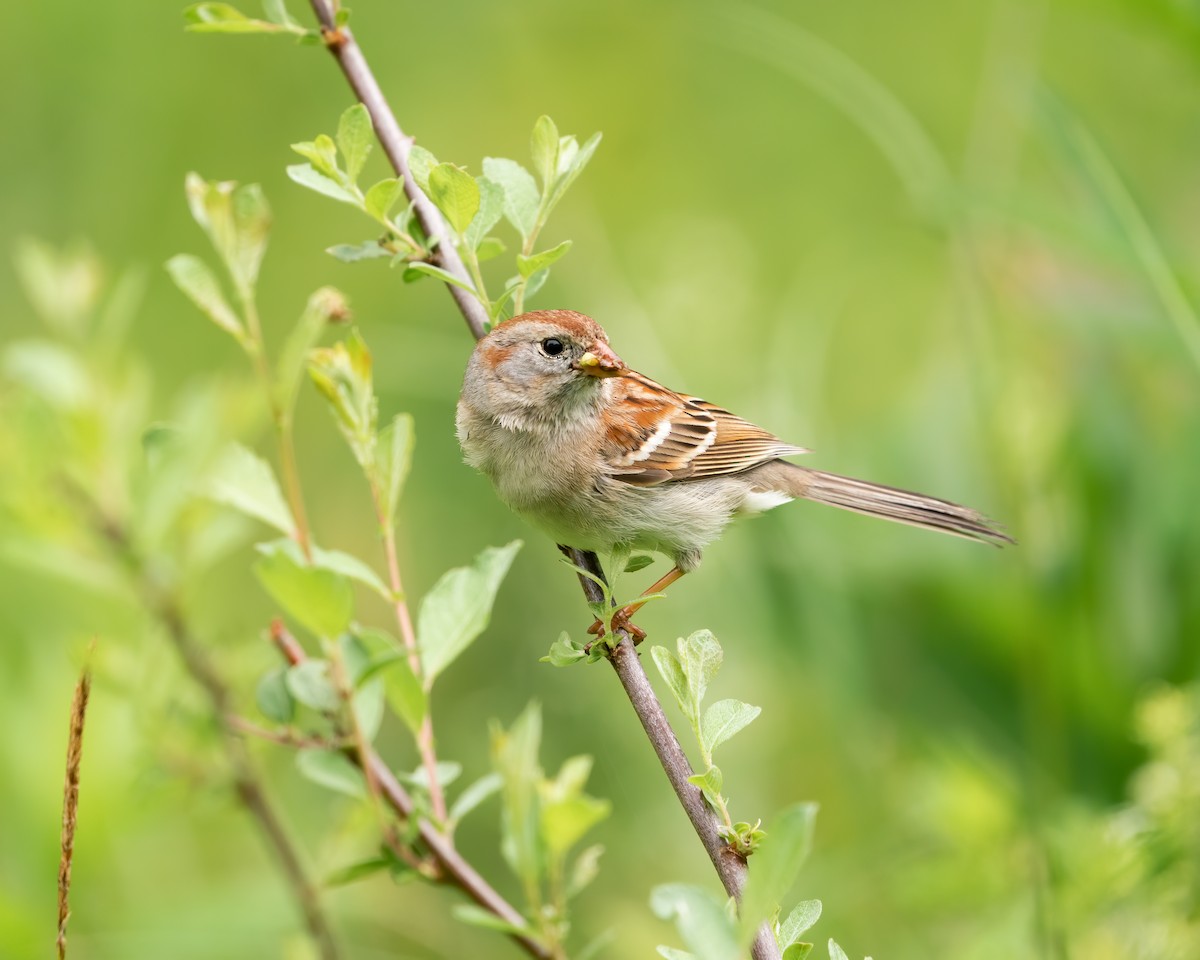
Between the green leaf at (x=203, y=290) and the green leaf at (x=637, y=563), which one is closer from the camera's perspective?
the green leaf at (x=203, y=290)

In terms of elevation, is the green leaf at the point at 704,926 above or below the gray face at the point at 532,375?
below

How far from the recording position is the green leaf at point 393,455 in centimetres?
129

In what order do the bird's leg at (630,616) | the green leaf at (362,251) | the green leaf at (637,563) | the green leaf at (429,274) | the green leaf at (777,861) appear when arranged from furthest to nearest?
the green leaf at (637,563)
the bird's leg at (630,616)
the green leaf at (362,251)
the green leaf at (429,274)
the green leaf at (777,861)

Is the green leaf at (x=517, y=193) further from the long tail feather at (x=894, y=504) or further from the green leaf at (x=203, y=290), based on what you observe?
the long tail feather at (x=894, y=504)

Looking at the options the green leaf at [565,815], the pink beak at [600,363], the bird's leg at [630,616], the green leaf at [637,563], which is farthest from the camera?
the pink beak at [600,363]

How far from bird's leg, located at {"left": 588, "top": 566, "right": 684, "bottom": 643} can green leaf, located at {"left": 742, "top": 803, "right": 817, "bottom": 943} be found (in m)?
0.50

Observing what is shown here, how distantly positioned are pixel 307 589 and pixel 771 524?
1.90 meters

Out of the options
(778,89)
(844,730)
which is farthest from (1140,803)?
(778,89)

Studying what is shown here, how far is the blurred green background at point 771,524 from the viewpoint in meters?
1.95

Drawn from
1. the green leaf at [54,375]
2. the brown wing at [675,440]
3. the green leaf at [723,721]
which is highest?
the brown wing at [675,440]

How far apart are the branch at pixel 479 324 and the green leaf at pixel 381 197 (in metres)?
0.07

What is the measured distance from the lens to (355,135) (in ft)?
4.38

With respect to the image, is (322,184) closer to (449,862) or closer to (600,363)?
(449,862)

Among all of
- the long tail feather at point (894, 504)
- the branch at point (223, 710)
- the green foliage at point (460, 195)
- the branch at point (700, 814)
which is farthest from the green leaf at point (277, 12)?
the long tail feather at point (894, 504)
